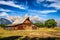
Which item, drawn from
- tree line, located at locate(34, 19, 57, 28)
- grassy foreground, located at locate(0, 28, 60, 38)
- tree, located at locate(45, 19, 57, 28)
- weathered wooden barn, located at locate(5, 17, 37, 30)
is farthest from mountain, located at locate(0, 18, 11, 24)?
tree, located at locate(45, 19, 57, 28)

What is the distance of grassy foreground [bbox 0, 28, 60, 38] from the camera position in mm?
11031

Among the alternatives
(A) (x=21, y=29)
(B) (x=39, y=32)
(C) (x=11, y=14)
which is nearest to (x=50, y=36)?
(B) (x=39, y=32)

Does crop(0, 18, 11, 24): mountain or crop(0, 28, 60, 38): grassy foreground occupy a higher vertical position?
crop(0, 18, 11, 24): mountain

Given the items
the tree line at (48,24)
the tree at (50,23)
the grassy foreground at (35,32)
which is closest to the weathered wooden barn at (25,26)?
the grassy foreground at (35,32)

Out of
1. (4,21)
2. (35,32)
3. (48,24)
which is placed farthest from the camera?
(4,21)

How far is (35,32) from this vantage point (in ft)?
37.1

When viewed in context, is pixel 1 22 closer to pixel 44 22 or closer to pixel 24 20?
pixel 24 20

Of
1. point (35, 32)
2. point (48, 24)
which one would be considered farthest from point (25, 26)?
point (48, 24)

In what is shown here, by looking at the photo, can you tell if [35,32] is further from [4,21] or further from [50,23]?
[4,21]

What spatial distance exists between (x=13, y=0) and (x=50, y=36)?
2.44 meters

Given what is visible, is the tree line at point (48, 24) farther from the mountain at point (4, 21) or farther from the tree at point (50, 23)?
the mountain at point (4, 21)

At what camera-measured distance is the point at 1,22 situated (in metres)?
12.6

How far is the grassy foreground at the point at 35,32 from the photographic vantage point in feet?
36.2

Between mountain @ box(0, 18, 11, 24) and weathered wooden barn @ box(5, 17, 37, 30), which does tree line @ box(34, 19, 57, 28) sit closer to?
weathered wooden barn @ box(5, 17, 37, 30)
